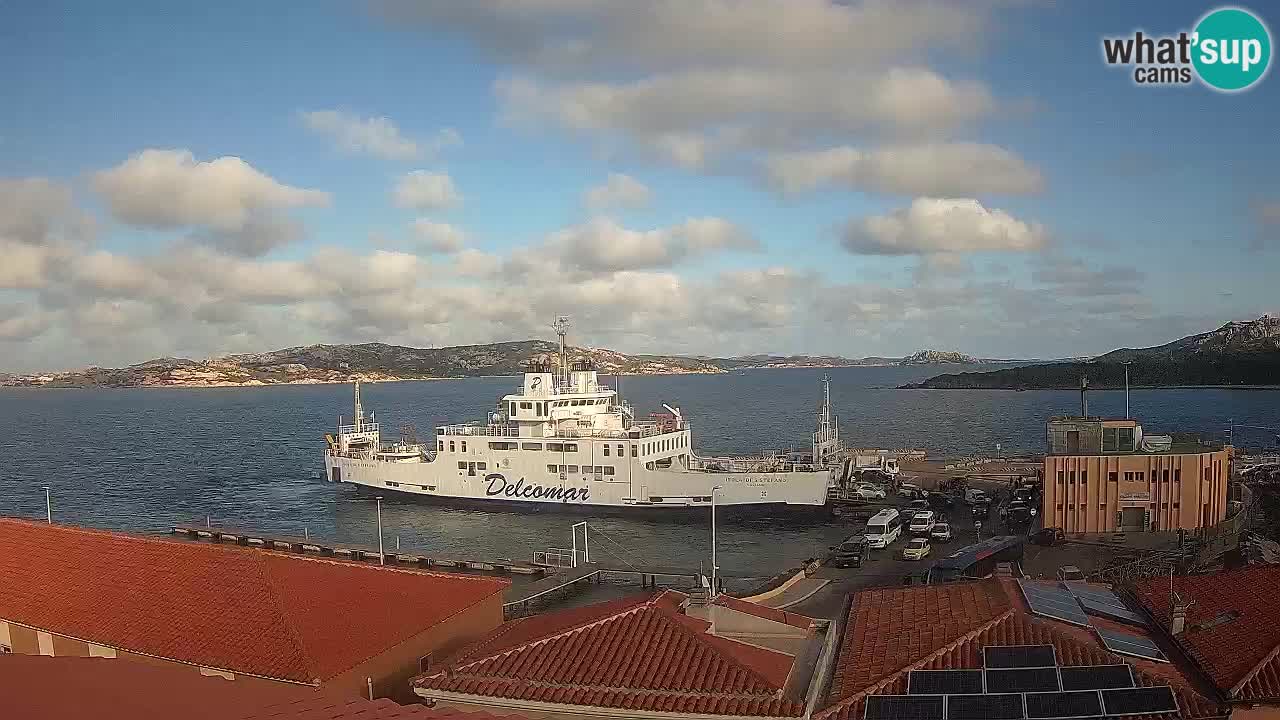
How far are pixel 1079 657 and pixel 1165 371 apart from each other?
19231cm

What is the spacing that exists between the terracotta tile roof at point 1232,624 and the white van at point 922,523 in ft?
64.0

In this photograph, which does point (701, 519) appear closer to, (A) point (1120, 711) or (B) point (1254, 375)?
(A) point (1120, 711)

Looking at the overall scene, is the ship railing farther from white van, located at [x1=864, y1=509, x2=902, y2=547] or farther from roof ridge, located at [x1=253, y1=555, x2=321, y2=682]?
roof ridge, located at [x1=253, y1=555, x2=321, y2=682]

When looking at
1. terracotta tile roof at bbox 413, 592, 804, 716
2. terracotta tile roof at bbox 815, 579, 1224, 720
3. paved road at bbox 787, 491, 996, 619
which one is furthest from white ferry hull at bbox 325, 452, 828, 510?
terracotta tile roof at bbox 413, 592, 804, 716

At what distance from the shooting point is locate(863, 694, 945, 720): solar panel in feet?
28.7

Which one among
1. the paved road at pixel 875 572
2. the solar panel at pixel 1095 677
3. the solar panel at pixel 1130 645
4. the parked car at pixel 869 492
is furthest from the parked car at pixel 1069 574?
the parked car at pixel 869 492

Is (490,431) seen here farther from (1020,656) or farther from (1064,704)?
(1064,704)

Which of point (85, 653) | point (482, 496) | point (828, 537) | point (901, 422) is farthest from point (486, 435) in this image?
point (901, 422)

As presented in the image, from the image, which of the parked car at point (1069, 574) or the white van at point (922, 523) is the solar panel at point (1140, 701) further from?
the white van at point (922, 523)

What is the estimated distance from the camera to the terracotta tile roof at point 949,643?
9086 mm

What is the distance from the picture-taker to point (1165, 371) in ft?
582

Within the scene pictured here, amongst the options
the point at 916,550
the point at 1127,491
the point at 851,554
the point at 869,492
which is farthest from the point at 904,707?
the point at 869,492

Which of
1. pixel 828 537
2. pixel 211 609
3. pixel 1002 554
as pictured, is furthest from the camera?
pixel 828 537

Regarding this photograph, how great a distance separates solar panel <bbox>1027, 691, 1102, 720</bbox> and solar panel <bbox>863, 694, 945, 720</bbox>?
818 millimetres
